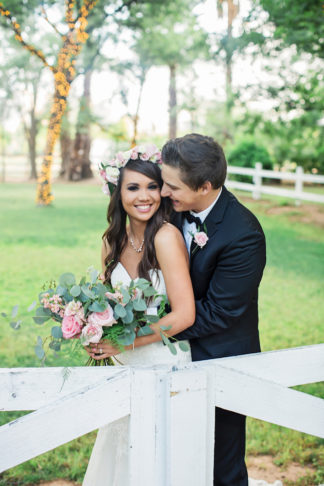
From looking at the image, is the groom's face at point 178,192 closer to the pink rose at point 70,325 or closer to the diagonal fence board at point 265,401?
the pink rose at point 70,325

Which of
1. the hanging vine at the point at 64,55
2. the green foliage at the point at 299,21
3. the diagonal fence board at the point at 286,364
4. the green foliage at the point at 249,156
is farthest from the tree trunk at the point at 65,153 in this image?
the diagonal fence board at the point at 286,364

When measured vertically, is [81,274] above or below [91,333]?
below

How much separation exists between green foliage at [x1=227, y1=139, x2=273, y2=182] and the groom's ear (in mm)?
14575

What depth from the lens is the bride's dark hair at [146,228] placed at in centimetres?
225

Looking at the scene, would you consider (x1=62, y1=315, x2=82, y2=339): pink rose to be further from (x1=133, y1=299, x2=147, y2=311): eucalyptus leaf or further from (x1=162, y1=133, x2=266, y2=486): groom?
(x1=162, y1=133, x2=266, y2=486): groom

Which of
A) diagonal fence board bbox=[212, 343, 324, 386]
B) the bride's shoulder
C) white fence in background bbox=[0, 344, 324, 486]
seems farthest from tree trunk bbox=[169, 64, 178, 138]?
white fence in background bbox=[0, 344, 324, 486]

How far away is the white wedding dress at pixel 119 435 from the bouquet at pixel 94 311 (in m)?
0.34

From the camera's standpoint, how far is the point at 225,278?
199 cm

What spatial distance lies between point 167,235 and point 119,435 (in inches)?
32.3

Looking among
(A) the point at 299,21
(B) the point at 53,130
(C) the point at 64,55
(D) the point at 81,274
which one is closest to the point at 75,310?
(D) the point at 81,274

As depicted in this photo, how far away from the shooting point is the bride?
6.64ft

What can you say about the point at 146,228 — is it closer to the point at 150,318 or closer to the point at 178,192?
the point at 178,192

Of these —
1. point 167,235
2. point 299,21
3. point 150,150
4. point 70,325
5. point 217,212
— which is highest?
point 299,21

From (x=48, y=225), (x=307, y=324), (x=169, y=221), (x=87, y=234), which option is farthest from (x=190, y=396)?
(x=48, y=225)
